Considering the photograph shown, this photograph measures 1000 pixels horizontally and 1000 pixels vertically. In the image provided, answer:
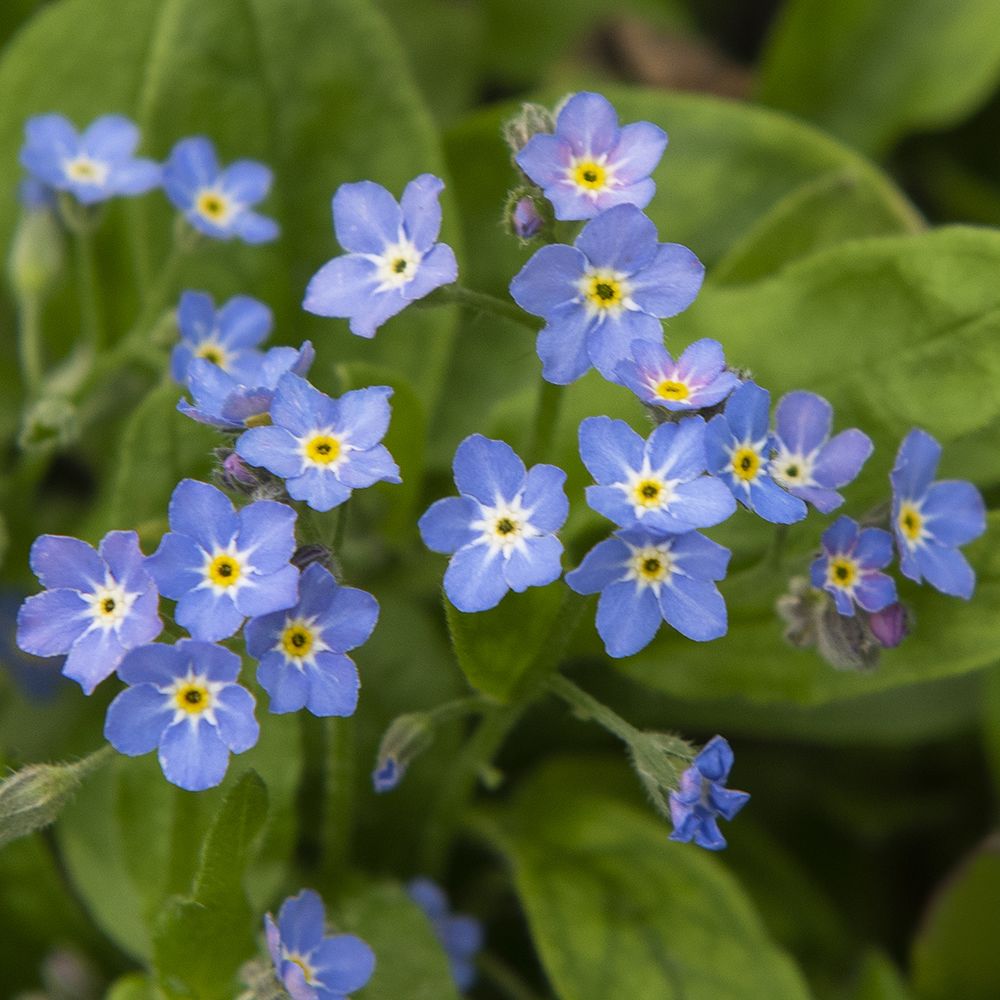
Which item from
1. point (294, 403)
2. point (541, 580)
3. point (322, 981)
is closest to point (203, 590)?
point (294, 403)

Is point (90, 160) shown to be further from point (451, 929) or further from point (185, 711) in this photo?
point (451, 929)

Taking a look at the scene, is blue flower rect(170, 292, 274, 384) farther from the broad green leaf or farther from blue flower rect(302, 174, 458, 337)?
the broad green leaf

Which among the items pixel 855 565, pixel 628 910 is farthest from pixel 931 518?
pixel 628 910

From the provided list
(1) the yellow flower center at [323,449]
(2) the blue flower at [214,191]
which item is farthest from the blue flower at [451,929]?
(2) the blue flower at [214,191]

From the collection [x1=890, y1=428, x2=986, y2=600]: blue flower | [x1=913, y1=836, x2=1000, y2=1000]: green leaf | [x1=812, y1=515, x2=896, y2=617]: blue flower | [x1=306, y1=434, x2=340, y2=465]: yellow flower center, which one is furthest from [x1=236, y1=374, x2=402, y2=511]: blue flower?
[x1=913, y1=836, x2=1000, y2=1000]: green leaf

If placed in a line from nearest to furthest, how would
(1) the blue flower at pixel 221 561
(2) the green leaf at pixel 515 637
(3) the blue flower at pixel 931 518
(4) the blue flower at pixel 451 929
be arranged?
(1) the blue flower at pixel 221 561
(2) the green leaf at pixel 515 637
(3) the blue flower at pixel 931 518
(4) the blue flower at pixel 451 929

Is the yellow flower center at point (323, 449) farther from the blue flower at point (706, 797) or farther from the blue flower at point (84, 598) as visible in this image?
the blue flower at point (706, 797)

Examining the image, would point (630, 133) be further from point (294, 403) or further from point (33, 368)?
point (33, 368)
